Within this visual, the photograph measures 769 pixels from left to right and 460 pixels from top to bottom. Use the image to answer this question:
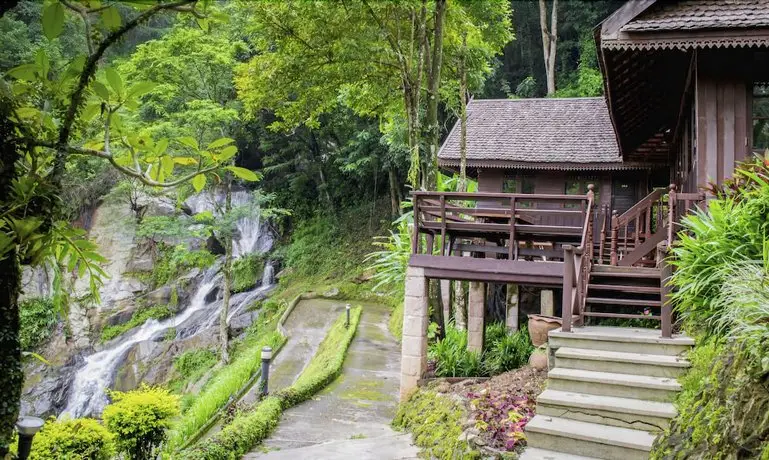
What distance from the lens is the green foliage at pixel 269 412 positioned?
7.48 m

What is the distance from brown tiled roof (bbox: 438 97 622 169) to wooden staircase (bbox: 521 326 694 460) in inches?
448

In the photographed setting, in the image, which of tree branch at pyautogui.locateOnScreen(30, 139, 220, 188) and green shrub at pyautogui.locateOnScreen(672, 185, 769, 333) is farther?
green shrub at pyautogui.locateOnScreen(672, 185, 769, 333)

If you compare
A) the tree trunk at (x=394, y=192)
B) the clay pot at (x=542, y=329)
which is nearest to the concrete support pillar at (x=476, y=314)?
the clay pot at (x=542, y=329)

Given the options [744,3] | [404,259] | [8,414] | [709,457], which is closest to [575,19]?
[404,259]

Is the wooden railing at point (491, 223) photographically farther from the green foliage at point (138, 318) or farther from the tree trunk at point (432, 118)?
the green foliage at point (138, 318)

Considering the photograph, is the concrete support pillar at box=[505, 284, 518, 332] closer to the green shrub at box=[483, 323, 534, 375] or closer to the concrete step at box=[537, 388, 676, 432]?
the green shrub at box=[483, 323, 534, 375]

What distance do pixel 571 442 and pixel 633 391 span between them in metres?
1.11

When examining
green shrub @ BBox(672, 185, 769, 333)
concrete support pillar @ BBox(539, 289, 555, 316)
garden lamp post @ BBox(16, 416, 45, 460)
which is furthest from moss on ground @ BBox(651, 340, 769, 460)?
concrete support pillar @ BBox(539, 289, 555, 316)

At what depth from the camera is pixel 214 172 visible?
2023 millimetres

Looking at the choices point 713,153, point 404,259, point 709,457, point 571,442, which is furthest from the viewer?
point 404,259

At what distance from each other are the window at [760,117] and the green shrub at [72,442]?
9.84 metres

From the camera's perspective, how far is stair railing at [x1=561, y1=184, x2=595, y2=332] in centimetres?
795

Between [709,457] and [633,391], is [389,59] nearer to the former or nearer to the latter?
[633,391]

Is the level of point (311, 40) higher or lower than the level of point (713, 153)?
higher
